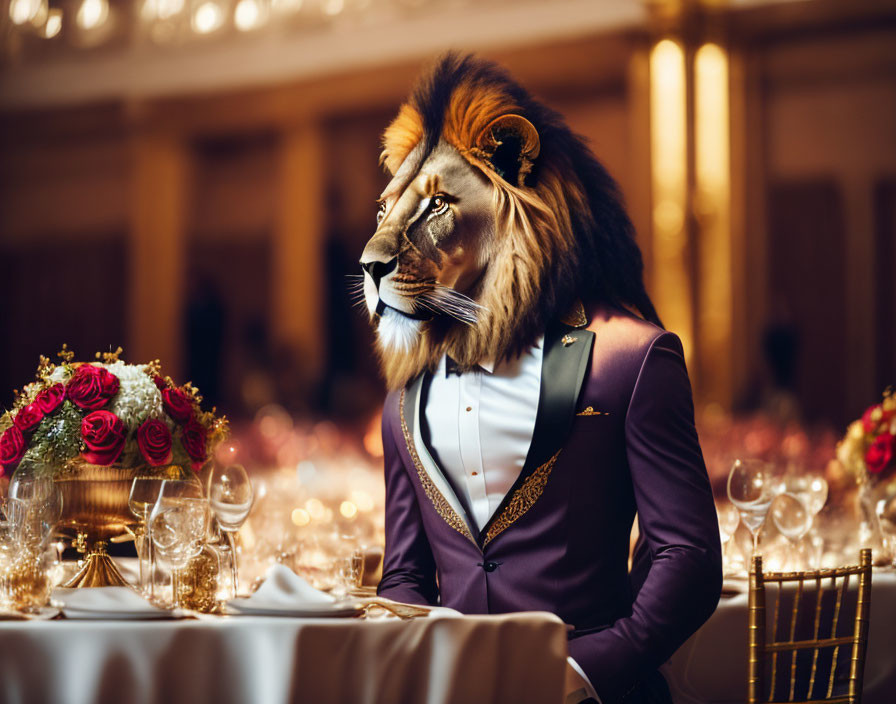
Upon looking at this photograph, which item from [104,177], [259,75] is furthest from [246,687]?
[104,177]

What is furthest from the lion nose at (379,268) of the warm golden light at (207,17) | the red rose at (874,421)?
the warm golden light at (207,17)

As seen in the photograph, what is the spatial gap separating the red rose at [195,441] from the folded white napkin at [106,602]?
0.49 m

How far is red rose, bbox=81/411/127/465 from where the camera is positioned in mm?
2133

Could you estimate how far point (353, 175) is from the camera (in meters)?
11.5

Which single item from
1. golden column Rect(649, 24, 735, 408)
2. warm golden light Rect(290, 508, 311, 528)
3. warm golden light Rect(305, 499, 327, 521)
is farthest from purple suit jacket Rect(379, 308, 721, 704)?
golden column Rect(649, 24, 735, 408)

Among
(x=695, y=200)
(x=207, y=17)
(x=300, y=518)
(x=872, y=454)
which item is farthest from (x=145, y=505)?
(x=695, y=200)

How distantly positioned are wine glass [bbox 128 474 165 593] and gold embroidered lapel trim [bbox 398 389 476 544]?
0.42 meters

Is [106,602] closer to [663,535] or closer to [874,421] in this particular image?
[663,535]

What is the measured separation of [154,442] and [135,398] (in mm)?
90

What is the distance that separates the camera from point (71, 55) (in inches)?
483

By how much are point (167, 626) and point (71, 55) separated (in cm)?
1163

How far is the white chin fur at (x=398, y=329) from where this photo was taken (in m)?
2.01

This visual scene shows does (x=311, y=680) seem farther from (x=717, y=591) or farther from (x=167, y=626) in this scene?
(x=717, y=591)

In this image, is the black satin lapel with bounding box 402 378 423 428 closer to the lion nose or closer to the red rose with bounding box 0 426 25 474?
the lion nose
